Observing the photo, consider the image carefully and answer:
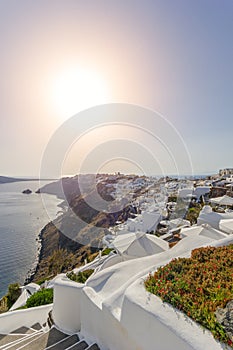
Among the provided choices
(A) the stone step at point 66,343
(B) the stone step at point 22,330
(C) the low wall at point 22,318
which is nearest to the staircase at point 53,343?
(A) the stone step at point 66,343

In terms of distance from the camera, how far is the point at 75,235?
127ft

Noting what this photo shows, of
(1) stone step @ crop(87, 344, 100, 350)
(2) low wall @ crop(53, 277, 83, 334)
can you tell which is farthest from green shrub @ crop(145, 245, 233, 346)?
(2) low wall @ crop(53, 277, 83, 334)

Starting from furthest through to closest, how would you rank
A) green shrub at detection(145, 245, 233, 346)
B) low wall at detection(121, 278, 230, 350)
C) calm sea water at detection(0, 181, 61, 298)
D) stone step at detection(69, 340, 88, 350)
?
1. calm sea water at detection(0, 181, 61, 298)
2. stone step at detection(69, 340, 88, 350)
3. green shrub at detection(145, 245, 233, 346)
4. low wall at detection(121, 278, 230, 350)

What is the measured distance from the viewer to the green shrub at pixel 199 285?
7.80ft

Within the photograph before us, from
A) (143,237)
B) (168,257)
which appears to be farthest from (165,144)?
(168,257)

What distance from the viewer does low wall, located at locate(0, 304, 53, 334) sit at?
19.0ft

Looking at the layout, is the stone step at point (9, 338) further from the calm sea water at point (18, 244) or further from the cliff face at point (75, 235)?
the cliff face at point (75, 235)

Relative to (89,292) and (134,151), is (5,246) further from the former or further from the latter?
(89,292)

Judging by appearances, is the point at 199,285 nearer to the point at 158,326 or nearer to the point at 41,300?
the point at 158,326

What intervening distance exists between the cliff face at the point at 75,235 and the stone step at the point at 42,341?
19.0 metres

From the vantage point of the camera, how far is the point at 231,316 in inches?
85.5

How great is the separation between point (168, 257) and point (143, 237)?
5.21 meters

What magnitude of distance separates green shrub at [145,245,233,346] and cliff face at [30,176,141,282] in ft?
66.9

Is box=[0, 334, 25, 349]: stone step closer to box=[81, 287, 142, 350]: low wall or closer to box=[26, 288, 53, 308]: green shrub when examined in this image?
box=[26, 288, 53, 308]: green shrub
